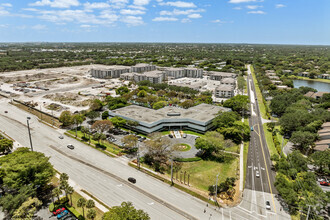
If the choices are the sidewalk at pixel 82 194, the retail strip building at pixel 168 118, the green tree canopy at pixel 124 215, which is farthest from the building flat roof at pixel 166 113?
the green tree canopy at pixel 124 215

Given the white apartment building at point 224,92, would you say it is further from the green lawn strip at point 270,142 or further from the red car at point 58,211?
the red car at point 58,211

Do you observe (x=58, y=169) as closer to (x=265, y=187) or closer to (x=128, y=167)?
(x=128, y=167)

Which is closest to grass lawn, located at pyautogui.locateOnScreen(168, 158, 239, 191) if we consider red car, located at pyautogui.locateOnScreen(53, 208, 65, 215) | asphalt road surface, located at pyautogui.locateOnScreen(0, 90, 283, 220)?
asphalt road surface, located at pyautogui.locateOnScreen(0, 90, 283, 220)

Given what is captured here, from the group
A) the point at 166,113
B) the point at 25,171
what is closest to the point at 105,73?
the point at 166,113

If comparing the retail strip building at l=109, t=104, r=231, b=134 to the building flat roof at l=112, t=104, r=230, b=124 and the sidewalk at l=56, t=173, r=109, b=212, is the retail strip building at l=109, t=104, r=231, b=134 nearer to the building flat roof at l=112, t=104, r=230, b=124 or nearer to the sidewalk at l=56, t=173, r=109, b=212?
the building flat roof at l=112, t=104, r=230, b=124

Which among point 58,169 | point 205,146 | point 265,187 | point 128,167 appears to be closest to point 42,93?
point 58,169

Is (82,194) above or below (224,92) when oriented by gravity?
below

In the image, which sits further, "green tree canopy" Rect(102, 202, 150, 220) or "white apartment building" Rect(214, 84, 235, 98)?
"white apartment building" Rect(214, 84, 235, 98)

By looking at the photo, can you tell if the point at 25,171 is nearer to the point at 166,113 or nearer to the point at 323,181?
the point at 166,113
